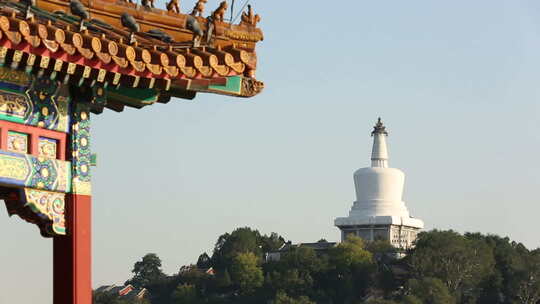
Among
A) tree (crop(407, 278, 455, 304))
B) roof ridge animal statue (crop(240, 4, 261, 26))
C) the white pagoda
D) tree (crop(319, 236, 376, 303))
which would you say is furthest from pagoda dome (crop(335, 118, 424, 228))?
roof ridge animal statue (crop(240, 4, 261, 26))

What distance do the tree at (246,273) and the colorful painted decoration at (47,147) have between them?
72987 millimetres

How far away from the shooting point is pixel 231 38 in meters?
10.8

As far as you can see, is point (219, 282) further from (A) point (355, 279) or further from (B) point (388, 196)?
(B) point (388, 196)

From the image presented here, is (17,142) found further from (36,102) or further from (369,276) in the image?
(369,276)

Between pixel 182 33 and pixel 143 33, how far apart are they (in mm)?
492

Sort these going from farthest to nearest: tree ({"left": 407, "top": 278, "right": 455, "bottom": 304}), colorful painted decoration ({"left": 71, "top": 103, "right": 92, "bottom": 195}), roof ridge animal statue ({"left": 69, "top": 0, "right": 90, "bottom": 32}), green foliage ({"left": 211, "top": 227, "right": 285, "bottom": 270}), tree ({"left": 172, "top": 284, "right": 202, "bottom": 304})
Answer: green foliage ({"left": 211, "top": 227, "right": 285, "bottom": 270}) < tree ({"left": 172, "top": 284, "right": 202, "bottom": 304}) < tree ({"left": 407, "top": 278, "right": 455, "bottom": 304}) < colorful painted decoration ({"left": 71, "top": 103, "right": 92, "bottom": 195}) < roof ridge animal statue ({"left": 69, "top": 0, "right": 90, "bottom": 32})

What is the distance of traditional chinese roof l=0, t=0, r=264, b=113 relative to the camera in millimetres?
9359

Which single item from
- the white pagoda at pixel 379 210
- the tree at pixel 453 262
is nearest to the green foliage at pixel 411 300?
the tree at pixel 453 262

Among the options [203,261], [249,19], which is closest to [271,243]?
[203,261]

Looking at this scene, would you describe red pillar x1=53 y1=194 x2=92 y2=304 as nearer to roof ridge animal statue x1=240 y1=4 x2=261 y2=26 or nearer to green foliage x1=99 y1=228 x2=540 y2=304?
roof ridge animal statue x1=240 y1=4 x2=261 y2=26

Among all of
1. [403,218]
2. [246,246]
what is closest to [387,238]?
[403,218]

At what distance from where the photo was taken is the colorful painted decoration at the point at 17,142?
32.1 ft

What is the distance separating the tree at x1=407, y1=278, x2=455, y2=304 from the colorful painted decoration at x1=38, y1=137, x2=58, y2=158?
6354cm

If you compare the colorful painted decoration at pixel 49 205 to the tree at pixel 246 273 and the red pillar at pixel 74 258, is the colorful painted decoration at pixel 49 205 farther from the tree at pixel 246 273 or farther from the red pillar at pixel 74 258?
the tree at pixel 246 273
